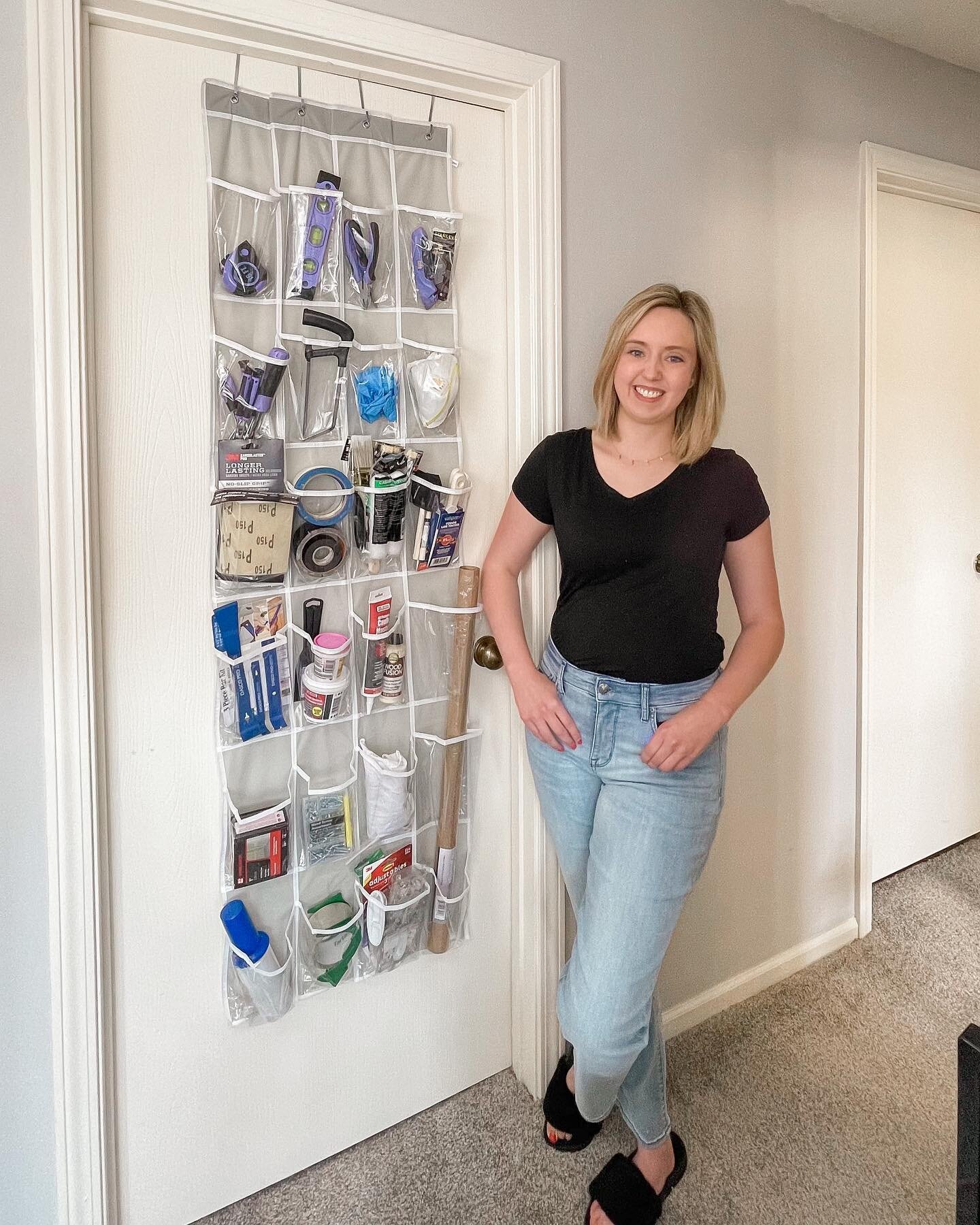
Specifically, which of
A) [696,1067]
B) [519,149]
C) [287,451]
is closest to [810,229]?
[519,149]

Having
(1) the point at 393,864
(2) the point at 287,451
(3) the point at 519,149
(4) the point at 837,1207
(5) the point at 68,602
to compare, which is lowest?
(4) the point at 837,1207

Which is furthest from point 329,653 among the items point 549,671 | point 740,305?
point 740,305

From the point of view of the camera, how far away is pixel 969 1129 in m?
0.70

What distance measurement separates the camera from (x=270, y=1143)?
140cm

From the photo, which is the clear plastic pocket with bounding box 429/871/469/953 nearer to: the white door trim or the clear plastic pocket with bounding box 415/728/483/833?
the clear plastic pocket with bounding box 415/728/483/833

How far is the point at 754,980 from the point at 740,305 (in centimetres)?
159

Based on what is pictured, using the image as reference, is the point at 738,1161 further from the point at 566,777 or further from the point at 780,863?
the point at 566,777

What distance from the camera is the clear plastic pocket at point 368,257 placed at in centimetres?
127

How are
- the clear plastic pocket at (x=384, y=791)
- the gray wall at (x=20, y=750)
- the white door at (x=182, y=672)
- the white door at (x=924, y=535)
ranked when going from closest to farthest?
the gray wall at (x=20, y=750), the white door at (x=182, y=672), the clear plastic pocket at (x=384, y=791), the white door at (x=924, y=535)

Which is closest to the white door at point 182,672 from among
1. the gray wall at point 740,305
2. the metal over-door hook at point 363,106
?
the metal over-door hook at point 363,106

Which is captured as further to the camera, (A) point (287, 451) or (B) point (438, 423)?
(B) point (438, 423)

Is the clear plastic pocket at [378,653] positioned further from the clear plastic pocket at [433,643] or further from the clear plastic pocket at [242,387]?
the clear plastic pocket at [242,387]

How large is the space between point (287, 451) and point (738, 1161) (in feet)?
5.04

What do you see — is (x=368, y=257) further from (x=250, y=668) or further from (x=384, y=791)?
(x=384, y=791)
